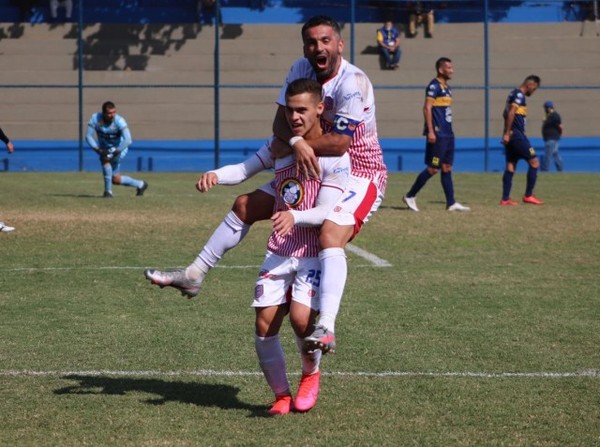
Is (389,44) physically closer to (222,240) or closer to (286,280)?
(222,240)

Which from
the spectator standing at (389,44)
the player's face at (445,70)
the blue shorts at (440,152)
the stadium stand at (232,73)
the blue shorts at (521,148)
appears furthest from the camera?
the spectator standing at (389,44)

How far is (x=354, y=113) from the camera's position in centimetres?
573

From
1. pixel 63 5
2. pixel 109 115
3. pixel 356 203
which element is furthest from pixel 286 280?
pixel 63 5

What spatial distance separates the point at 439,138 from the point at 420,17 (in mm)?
18834

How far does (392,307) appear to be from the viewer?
9016 millimetres

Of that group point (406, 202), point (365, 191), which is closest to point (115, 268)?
point (365, 191)

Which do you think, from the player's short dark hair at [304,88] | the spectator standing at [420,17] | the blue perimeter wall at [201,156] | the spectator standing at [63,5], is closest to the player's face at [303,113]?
the player's short dark hair at [304,88]

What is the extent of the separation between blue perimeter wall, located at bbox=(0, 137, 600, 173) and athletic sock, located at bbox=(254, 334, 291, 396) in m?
27.0

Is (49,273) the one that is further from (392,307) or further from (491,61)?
(491,61)

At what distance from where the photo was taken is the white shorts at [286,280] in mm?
5648

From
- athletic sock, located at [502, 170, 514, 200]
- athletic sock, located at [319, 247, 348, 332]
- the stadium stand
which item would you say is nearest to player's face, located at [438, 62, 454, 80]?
athletic sock, located at [502, 170, 514, 200]

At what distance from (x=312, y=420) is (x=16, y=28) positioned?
32.0 m

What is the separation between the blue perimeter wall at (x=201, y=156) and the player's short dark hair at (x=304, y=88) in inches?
1065

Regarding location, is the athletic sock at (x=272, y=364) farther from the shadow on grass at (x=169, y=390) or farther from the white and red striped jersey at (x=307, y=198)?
the white and red striped jersey at (x=307, y=198)
